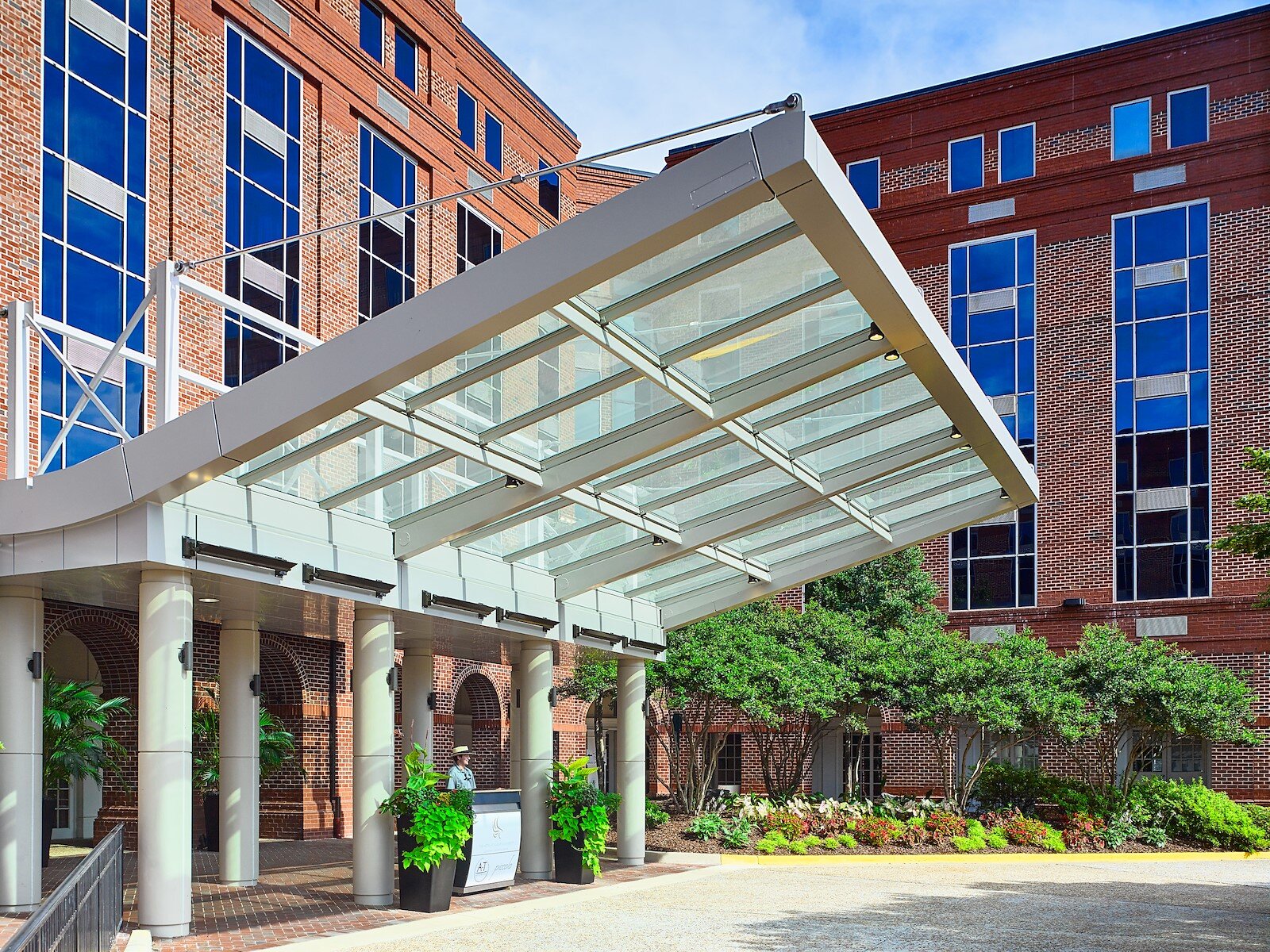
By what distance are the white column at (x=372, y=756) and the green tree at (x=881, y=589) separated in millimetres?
19034

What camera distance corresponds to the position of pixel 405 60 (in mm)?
30312

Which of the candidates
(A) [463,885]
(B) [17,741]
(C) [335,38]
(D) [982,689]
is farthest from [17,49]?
(D) [982,689]

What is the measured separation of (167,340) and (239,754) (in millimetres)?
5928

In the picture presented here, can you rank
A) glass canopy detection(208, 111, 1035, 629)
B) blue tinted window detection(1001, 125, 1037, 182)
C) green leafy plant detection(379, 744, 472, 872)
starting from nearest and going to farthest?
glass canopy detection(208, 111, 1035, 629), green leafy plant detection(379, 744, 472, 872), blue tinted window detection(1001, 125, 1037, 182)

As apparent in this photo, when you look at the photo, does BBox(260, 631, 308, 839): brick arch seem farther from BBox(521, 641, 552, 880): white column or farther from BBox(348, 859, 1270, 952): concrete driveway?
BBox(348, 859, 1270, 952): concrete driveway

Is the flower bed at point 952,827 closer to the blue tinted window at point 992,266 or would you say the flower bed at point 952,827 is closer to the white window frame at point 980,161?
the blue tinted window at point 992,266

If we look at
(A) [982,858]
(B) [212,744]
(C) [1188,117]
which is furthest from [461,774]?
(C) [1188,117]

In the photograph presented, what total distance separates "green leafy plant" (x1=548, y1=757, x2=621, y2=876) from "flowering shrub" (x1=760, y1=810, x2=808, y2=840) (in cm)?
663

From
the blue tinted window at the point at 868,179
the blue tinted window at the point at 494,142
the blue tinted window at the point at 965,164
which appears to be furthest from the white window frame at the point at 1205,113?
the blue tinted window at the point at 494,142

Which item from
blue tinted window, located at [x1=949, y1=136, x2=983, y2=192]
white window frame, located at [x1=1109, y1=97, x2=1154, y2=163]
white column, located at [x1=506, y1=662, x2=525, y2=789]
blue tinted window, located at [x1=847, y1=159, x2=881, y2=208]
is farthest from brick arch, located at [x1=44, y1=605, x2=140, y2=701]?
white window frame, located at [x1=1109, y1=97, x2=1154, y2=163]

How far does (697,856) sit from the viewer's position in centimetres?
2162

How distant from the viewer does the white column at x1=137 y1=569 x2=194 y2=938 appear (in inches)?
457

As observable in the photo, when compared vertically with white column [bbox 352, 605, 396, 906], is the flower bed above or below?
below

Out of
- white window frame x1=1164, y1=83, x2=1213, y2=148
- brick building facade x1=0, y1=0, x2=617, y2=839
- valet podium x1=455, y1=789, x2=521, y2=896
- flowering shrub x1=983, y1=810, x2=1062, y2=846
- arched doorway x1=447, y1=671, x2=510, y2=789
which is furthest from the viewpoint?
white window frame x1=1164, y1=83, x2=1213, y2=148
